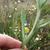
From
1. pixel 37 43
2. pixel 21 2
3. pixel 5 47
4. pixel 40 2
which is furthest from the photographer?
pixel 21 2

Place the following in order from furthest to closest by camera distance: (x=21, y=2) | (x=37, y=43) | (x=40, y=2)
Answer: (x=21, y=2) < (x=37, y=43) < (x=40, y=2)

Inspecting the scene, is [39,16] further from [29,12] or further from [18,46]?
[18,46]

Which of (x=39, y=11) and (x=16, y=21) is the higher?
(x=39, y=11)

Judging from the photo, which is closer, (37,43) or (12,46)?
(12,46)

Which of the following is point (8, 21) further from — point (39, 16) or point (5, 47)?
point (5, 47)

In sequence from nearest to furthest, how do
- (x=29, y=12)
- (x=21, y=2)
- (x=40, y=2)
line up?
(x=40, y=2)
(x=29, y=12)
(x=21, y=2)

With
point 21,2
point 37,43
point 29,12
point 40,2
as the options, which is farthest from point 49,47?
point 21,2

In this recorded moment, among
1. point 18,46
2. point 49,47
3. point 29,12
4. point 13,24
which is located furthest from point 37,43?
point 18,46

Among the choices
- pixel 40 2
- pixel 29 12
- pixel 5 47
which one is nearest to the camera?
pixel 5 47

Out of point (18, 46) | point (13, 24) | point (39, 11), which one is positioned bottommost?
point (13, 24)
